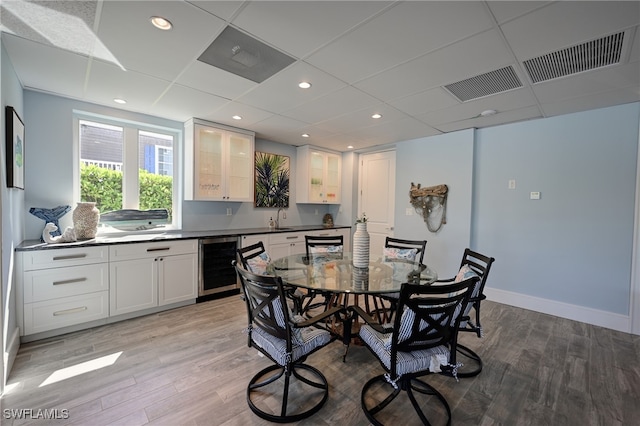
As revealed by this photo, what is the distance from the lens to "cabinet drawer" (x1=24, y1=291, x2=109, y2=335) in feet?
8.33

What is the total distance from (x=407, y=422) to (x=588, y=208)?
11.1ft

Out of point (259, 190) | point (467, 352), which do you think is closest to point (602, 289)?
point (467, 352)

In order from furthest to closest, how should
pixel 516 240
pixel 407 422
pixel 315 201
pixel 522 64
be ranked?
pixel 315 201
pixel 516 240
pixel 522 64
pixel 407 422

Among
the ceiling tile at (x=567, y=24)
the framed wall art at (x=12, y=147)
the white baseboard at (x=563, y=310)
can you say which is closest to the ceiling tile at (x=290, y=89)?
the ceiling tile at (x=567, y=24)

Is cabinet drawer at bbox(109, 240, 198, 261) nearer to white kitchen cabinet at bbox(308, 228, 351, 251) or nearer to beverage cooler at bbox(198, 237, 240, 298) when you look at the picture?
beverage cooler at bbox(198, 237, 240, 298)

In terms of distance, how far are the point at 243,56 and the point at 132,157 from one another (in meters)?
2.50

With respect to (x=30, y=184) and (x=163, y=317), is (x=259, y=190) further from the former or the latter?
(x=30, y=184)

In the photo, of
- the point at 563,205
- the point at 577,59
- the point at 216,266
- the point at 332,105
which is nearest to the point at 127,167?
the point at 216,266

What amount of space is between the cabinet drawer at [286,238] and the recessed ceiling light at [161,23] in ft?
10.1

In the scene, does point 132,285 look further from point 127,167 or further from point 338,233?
point 338,233

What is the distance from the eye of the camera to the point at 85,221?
306 centimetres

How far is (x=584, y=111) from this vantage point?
10.6 ft

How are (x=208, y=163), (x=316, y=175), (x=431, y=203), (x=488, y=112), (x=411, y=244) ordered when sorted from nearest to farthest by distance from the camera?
(x=488, y=112) → (x=411, y=244) → (x=208, y=163) → (x=431, y=203) → (x=316, y=175)

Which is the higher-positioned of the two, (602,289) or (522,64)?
(522,64)
